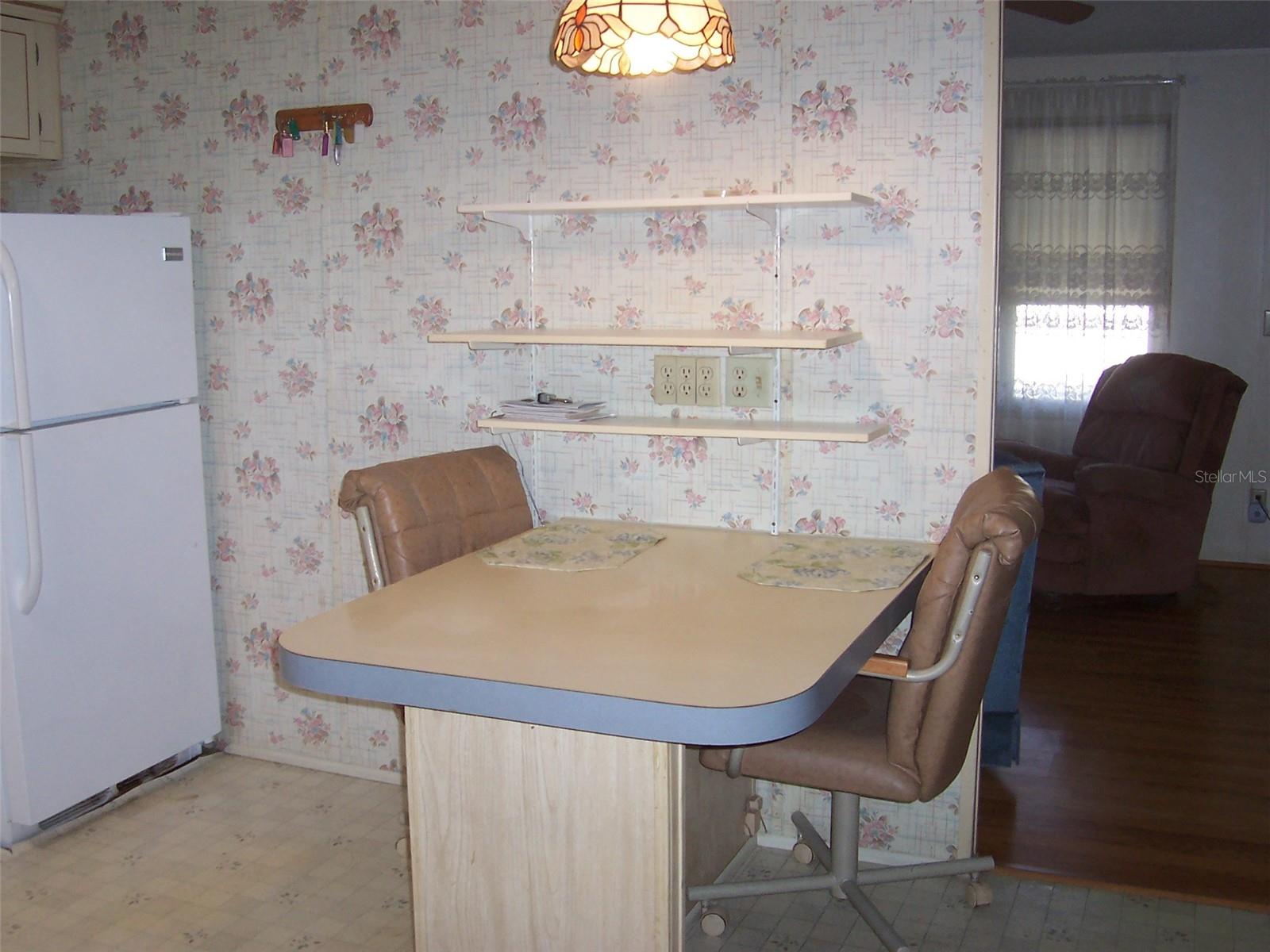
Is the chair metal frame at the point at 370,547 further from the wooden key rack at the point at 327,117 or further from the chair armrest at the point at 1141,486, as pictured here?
the chair armrest at the point at 1141,486

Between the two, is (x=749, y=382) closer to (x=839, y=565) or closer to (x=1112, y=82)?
(x=839, y=565)

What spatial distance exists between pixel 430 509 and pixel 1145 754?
90.7 inches

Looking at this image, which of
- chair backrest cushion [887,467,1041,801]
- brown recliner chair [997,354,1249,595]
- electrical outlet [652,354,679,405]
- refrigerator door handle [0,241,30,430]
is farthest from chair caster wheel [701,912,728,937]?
brown recliner chair [997,354,1249,595]

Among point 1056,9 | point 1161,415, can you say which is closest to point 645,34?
point 1056,9

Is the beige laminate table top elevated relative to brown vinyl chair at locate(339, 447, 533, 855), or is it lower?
lower

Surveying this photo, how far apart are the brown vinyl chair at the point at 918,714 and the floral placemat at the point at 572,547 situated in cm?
49

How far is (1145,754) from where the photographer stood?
3557 millimetres

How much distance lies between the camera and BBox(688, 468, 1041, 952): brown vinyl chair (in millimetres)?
2014

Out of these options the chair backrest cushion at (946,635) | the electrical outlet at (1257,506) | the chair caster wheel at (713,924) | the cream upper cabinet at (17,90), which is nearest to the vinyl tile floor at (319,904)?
the chair caster wheel at (713,924)

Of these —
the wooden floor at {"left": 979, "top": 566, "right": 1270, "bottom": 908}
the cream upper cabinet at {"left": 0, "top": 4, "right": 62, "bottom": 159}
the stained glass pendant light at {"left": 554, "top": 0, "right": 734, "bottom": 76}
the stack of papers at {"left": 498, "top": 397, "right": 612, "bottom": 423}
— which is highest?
the cream upper cabinet at {"left": 0, "top": 4, "right": 62, "bottom": 159}

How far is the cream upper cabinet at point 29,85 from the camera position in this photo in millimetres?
3342

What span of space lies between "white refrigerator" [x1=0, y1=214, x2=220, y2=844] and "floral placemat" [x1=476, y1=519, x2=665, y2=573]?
1088 mm

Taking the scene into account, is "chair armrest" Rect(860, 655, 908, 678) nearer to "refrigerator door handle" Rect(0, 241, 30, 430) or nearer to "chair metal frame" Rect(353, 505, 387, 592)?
"chair metal frame" Rect(353, 505, 387, 592)

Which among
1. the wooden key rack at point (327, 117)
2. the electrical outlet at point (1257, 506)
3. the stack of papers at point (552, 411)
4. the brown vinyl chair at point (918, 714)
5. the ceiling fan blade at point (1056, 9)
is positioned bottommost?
the electrical outlet at point (1257, 506)
